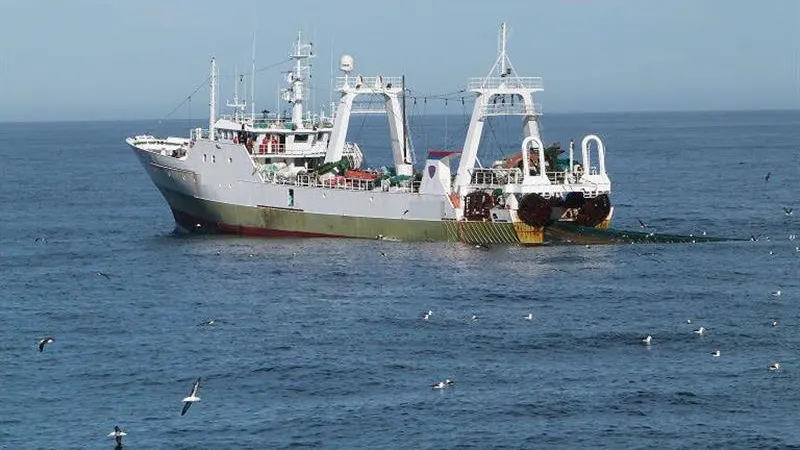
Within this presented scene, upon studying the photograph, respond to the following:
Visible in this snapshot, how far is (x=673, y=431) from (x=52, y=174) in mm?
117045

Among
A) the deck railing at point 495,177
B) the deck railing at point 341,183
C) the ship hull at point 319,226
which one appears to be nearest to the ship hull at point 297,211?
the ship hull at point 319,226

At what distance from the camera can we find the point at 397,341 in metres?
56.2

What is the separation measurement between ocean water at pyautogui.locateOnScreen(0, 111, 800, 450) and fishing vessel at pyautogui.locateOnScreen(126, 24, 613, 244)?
1.77m

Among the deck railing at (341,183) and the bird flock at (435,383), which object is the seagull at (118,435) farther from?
the deck railing at (341,183)

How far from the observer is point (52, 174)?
149 meters

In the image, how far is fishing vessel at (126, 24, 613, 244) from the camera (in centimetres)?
7769

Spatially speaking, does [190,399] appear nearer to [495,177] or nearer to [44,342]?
[44,342]

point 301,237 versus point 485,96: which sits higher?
point 485,96

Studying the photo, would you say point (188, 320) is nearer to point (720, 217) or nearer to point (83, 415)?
point (83, 415)

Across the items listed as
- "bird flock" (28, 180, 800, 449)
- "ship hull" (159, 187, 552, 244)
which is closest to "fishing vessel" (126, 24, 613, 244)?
"ship hull" (159, 187, 552, 244)

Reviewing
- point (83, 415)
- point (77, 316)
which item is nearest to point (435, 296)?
point (77, 316)

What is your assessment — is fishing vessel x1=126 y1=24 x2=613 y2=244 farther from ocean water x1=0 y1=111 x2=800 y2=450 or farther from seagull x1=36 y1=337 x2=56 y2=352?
seagull x1=36 y1=337 x2=56 y2=352

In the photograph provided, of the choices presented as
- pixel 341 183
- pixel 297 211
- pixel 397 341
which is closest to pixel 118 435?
pixel 397 341

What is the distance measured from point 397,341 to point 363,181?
28169mm
